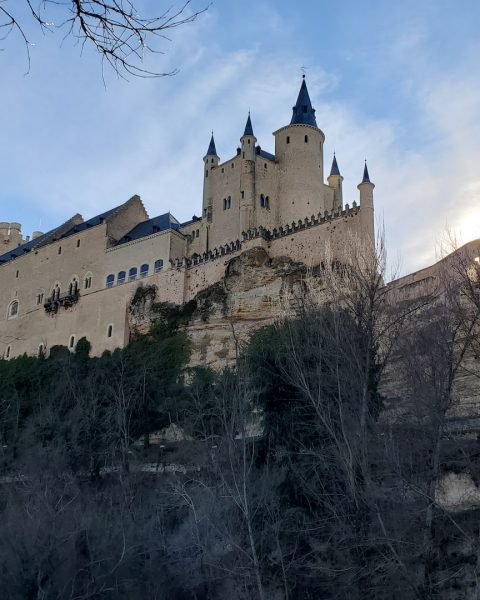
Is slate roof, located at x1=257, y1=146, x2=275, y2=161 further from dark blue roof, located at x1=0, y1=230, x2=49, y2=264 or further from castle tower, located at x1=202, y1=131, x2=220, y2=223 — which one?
dark blue roof, located at x1=0, y1=230, x2=49, y2=264

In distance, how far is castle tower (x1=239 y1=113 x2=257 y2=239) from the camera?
150 ft

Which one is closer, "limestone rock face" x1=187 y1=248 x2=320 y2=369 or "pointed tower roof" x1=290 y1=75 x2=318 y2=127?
Result: "limestone rock face" x1=187 y1=248 x2=320 y2=369

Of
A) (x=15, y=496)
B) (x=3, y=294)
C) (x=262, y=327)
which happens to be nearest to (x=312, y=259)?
(x=262, y=327)

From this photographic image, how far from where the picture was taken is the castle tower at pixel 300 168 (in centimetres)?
4653

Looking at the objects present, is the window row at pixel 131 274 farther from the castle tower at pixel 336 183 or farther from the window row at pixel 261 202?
the castle tower at pixel 336 183

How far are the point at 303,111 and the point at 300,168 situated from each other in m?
5.19

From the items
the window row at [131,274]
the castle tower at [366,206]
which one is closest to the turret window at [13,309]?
the window row at [131,274]

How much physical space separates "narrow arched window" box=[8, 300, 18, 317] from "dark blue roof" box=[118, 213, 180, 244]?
10868mm

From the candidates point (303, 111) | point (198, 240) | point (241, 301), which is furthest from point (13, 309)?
point (303, 111)

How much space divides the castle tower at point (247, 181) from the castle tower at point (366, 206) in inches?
322

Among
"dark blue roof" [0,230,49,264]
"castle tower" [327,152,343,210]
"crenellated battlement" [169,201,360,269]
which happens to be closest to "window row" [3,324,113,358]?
"crenellated battlement" [169,201,360,269]

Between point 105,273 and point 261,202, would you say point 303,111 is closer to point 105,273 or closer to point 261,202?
point 261,202

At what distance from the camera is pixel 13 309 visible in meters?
55.3

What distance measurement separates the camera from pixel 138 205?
5553 centimetres
